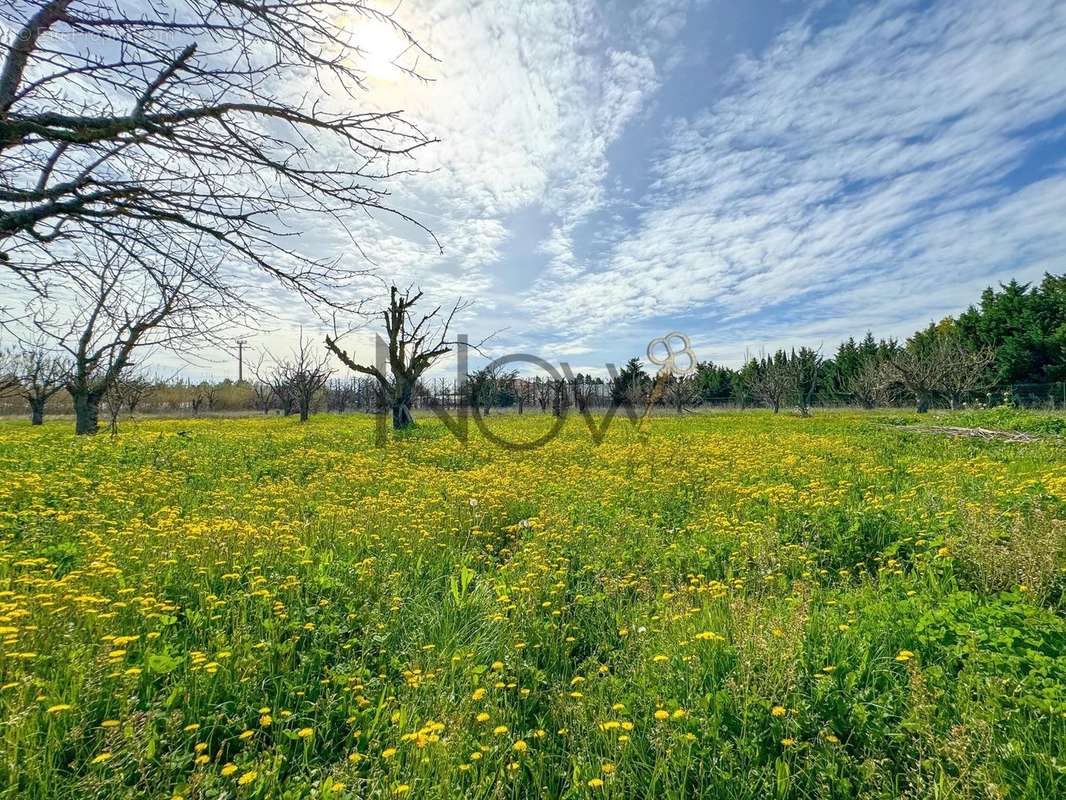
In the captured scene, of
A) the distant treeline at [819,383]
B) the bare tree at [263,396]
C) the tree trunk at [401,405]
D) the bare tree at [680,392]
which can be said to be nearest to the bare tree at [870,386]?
the distant treeline at [819,383]

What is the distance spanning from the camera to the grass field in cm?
205

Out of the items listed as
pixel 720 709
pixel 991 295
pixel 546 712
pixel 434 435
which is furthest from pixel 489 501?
pixel 991 295

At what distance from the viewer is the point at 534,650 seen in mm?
3260

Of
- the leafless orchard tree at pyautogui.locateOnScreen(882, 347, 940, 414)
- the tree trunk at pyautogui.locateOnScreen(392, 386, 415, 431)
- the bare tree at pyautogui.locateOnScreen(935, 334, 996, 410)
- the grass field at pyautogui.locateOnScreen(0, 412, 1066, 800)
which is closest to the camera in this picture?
the grass field at pyautogui.locateOnScreen(0, 412, 1066, 800)

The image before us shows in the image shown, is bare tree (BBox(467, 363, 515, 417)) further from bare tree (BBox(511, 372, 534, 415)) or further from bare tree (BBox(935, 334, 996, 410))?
bare tree (BBox(935, 334, 996, 410))

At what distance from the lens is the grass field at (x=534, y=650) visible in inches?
80.9

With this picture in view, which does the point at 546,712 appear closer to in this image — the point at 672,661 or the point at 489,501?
the point at 672,661

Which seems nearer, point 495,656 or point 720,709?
point 720,709

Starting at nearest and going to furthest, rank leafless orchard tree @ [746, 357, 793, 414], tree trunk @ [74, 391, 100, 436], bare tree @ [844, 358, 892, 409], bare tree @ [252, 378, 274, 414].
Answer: tree trunk @ [74, 391, 100, 436], bare tree @ [844, 358, 892, 409], leafless orchard tree @ [746, 357, 793, 414], bare tree @ [252, 378, 274, 414]

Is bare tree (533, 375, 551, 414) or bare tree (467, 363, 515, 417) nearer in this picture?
bare tree (467, 363, 515, 417)

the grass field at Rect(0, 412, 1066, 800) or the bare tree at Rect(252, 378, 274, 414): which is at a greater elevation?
the bare tree at Rect(252, 378, 274, 414)

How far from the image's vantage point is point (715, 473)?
30.0 ft

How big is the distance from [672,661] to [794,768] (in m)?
0.77

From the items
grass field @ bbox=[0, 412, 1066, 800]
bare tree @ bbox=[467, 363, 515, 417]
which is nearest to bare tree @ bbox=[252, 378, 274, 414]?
bare tree @ bbox=[467, 363, 515, 417]
